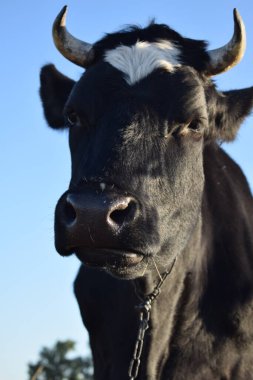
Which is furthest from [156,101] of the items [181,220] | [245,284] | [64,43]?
[245,284]

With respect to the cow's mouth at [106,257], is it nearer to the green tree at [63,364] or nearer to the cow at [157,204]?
the cow at [157,204]

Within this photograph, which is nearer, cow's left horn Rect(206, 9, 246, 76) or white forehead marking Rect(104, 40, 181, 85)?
white forehead marking Rect(104, 40, 181, 85)

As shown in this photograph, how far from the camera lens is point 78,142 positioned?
7.12 metres

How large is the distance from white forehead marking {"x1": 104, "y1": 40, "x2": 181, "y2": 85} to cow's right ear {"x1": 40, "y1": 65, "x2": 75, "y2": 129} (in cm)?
123

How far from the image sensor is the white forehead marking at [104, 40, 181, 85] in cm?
Answer: 698

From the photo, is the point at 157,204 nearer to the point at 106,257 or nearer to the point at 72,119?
the point at 106,257

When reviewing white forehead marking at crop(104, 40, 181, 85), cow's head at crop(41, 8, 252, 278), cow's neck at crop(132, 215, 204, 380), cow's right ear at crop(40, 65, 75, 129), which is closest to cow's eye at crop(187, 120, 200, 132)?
cow's head at crop(41, 8, 252, 278)

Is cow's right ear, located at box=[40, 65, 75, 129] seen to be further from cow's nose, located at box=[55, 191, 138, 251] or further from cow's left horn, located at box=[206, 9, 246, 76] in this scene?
cow's nose, located at box=[55, 191, 138, 251]

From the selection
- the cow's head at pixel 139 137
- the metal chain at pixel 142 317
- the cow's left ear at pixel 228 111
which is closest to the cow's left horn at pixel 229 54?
the cow's head at pixel 139 137

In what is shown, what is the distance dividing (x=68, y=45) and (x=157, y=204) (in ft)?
7.85

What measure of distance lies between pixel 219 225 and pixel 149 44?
2128 mm

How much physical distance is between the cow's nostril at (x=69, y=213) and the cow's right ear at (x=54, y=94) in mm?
2790

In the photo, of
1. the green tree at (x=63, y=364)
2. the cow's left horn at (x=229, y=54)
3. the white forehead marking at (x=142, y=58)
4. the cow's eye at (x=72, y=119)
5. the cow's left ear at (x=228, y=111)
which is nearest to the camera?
the white forehead marking at (x=142, y=58)

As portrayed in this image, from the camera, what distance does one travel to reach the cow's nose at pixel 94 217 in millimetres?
5559
